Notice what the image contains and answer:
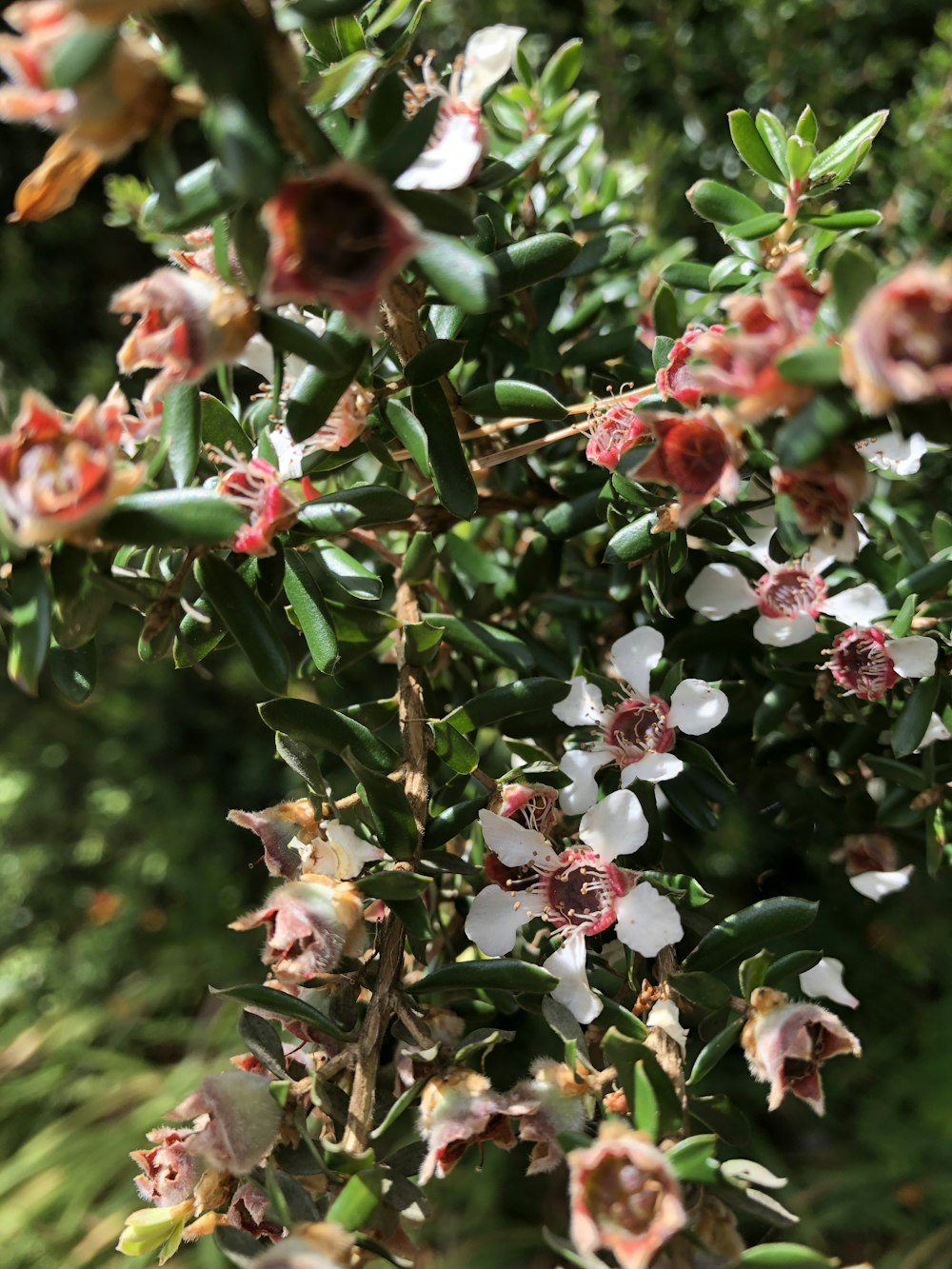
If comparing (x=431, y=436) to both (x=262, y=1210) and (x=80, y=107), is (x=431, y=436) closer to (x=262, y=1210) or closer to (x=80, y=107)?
(x=80, y=107)

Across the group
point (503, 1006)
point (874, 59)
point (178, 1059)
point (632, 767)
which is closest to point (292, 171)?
point (632, 767)

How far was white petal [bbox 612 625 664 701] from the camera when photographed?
0.64m

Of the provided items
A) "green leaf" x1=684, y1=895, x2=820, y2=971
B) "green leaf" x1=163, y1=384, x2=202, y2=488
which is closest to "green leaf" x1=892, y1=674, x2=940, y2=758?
"green leaf" x1=684, y1=895, x2=820, y2=971

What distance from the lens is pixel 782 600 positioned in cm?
66

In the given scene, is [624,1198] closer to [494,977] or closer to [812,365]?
[494,977]

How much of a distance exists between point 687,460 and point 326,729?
0.25 metres

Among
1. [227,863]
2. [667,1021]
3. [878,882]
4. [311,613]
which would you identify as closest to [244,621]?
[311,613]

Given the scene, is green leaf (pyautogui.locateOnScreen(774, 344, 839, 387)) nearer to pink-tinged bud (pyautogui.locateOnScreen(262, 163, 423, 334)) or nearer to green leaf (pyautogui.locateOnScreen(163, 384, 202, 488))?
pink-tinged bud (pyautogui.locateOnScreen(262, 163, 423, 334))

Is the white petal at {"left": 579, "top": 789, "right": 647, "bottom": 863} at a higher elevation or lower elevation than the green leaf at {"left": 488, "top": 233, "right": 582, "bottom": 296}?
lower

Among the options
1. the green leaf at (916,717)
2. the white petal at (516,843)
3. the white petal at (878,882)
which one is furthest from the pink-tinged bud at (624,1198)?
the white petal at (878,882)

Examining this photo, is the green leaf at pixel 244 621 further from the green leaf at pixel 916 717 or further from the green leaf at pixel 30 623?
the green leaf at pixel 916 717

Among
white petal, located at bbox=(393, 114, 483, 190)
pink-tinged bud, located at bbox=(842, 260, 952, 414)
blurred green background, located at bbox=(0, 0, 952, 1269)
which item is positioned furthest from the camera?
blurred green background, located at bbox=(0, 0, 952, 1269)

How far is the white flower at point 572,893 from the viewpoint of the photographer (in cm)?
53

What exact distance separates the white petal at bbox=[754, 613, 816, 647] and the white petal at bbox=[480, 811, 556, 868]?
20 centimetres
